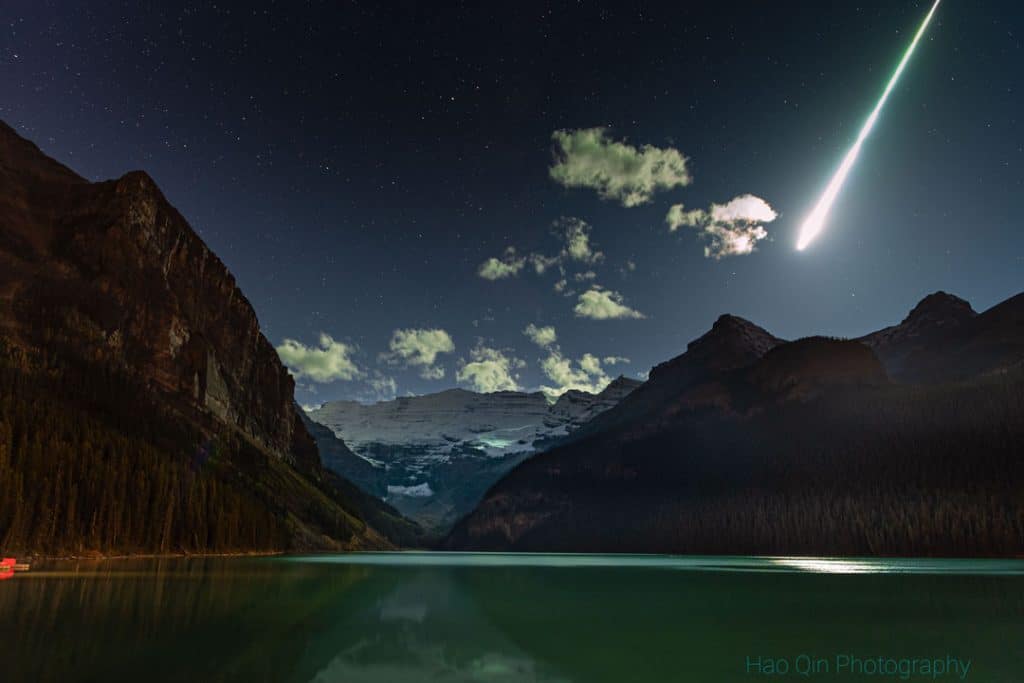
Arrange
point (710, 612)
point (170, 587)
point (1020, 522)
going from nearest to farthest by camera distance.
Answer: point (710, 612), point (170, 587), point (1020, 522)

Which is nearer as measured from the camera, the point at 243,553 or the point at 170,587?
the point at 170,587

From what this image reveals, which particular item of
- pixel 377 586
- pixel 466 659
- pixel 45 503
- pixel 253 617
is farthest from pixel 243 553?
pixel 466 659

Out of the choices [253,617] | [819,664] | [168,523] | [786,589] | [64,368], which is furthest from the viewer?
[64,368]

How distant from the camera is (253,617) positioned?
112 ft

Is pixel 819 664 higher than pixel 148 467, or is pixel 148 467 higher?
pixel 148 467

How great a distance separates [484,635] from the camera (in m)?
31.2

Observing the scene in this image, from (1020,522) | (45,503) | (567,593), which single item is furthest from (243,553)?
(1020,522)

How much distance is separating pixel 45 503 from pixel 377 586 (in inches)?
3266

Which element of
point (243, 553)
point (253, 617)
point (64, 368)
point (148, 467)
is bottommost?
point (243, 553)

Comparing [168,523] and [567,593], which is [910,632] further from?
[168,523]

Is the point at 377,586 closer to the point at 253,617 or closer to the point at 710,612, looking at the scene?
the point at 253,617

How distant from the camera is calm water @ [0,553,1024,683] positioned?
21.2 m

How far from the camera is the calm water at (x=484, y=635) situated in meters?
21.2

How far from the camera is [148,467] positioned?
466ft
